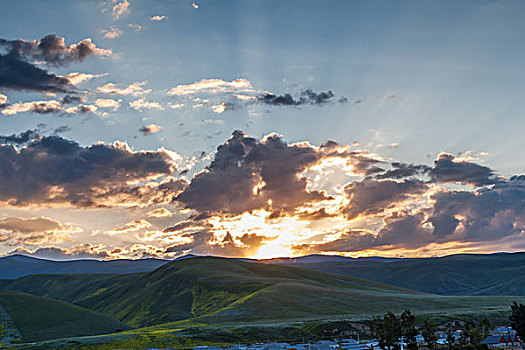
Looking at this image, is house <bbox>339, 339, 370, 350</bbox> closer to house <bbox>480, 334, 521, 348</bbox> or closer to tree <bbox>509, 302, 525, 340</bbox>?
house <bbox>480, 334, 521, 348</bbox>

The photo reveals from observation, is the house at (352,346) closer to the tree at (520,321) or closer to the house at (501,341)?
the house at (501,341)

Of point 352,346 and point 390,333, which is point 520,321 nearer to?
point 390,333

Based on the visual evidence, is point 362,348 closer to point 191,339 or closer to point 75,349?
point 191,339

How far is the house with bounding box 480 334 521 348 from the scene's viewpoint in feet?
A: 484

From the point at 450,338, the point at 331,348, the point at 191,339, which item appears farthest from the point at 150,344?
the point at 450,338

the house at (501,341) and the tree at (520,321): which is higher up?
the tree at (520,321)

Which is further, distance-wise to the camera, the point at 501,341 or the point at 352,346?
the point at 352,346

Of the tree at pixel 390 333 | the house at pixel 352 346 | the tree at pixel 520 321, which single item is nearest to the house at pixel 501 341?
the tree at pixel 520 321

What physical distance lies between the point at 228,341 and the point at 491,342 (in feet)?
310

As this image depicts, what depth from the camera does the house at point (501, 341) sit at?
14738cm

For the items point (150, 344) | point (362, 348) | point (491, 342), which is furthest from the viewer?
point (150, 344)

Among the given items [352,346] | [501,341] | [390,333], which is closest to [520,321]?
[501,341]

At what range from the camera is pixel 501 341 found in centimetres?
14775

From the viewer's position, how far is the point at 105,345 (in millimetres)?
192375
